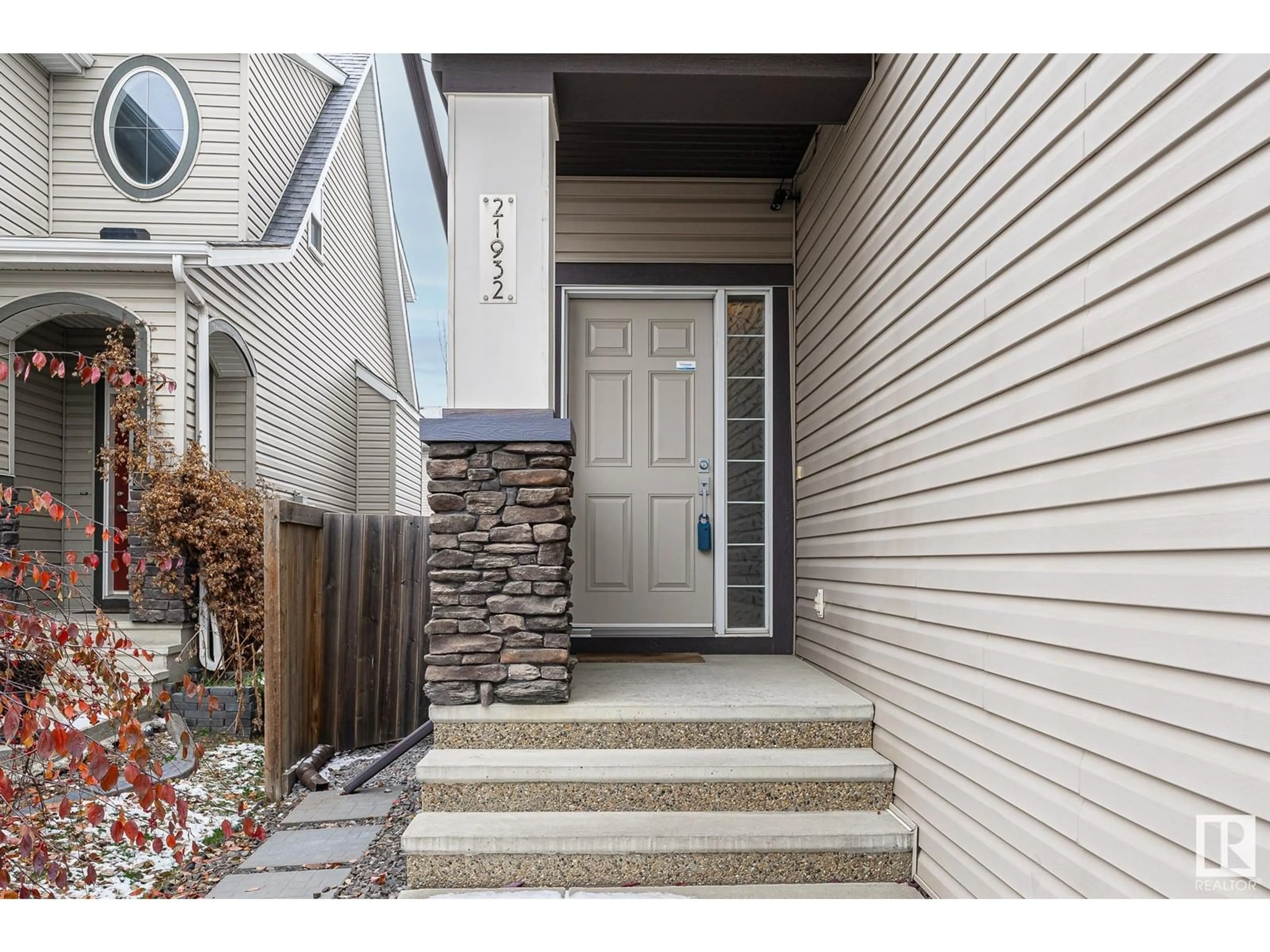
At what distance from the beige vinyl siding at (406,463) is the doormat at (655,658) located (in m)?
7.16

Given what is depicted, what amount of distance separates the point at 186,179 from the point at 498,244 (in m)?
5.44

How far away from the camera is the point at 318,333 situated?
9.57m

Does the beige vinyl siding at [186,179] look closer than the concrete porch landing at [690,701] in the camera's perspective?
No

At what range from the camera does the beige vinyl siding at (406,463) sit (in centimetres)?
1162

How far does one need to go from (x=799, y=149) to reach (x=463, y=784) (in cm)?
376

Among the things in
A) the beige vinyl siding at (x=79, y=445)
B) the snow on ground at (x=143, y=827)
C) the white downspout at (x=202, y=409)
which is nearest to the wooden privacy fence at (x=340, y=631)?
the snow on ground at (x=143, y=827)

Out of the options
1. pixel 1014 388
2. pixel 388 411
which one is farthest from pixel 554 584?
pixel 388 411

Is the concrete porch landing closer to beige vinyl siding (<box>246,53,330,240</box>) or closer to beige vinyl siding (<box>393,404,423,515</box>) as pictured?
beige vinyl siding (<box>246,53,330,240</box>)

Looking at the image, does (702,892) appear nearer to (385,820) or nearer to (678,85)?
(385,820)

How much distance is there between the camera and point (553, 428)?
10.9ft

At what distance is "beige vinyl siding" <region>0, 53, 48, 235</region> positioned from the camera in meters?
6.72

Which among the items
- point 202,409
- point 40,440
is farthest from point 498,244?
point 40,440

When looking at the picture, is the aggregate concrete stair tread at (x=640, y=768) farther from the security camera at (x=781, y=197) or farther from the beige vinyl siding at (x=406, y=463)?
the beige vinyl siding at (x=406, y=463)

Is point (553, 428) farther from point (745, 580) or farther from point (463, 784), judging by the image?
point (745, 580)
